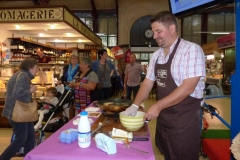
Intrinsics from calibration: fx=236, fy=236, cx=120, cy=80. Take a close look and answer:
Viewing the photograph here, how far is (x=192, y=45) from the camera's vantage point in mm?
1815

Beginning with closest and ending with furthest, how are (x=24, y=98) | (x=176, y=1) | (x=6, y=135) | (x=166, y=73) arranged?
(x=166, y=73)
(x=176, y=1)
(x=24, y=98)
(x=6, y=135)

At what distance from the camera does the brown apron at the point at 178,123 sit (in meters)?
1.85

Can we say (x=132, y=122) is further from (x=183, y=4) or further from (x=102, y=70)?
(x=102, y=70)

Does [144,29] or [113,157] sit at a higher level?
[144,29]

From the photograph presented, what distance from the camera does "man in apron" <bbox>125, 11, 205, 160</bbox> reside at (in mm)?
1745

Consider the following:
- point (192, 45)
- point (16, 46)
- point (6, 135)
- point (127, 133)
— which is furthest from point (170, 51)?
point (16, 46)

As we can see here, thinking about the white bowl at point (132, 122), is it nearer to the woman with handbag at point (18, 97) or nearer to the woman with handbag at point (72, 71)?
the woman with handbag at point (18, 97)

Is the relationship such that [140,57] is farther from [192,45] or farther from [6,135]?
[192,45]

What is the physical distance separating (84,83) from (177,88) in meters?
2.34

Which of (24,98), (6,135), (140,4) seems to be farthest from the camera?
(140,4)

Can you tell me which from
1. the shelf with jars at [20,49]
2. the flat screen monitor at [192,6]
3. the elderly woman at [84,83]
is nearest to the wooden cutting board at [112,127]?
the flat screen monitor at [192,6]

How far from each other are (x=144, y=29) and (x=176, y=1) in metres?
15.4

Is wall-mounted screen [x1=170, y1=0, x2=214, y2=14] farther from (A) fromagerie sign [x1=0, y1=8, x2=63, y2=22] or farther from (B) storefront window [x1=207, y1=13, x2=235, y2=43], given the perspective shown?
(B) storefront window [x1=207, y1=13, x2=235, y2=43]

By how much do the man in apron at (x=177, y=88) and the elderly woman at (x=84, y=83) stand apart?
2.06 meters
